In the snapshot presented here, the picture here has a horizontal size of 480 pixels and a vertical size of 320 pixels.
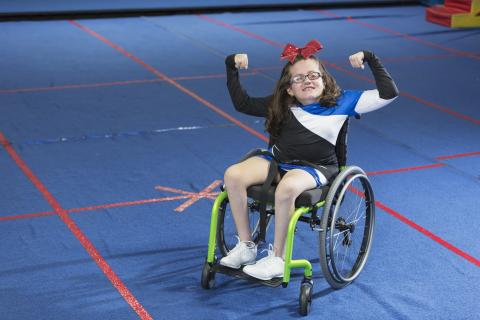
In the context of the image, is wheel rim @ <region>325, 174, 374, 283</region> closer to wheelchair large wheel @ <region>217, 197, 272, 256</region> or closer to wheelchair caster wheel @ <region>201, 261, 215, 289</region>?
wheelchair large wheel @ <region>217, 197, 272, 256</region>

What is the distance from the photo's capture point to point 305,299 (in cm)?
352

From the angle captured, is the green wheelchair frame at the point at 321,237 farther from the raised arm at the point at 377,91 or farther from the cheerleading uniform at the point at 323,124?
the raised arm at the point at 377,91

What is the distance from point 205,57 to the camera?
852 cm

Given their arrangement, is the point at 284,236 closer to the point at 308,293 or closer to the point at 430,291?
the point at 308,293

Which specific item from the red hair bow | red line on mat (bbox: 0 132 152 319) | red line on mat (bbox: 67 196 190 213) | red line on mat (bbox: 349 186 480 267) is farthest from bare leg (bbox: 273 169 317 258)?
red line on mat (bbox: 67 196 190 213)

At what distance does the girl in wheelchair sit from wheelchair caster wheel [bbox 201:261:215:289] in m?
0.08

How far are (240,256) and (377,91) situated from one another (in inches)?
38.2

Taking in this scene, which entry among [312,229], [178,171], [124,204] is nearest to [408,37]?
[178,171]

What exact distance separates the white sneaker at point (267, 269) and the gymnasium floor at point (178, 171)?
0.16 meters

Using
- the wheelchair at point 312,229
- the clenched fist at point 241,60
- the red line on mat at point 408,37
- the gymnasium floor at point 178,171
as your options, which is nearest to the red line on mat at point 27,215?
the gymnasium floor at point 178,171

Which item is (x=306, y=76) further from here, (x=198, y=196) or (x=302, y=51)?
(x=198, y=196)

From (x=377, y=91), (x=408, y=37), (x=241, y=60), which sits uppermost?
(x=241, y=60)

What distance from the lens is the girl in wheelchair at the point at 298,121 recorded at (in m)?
3.62

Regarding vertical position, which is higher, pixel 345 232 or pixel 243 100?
pixel 243 100
